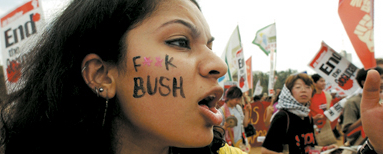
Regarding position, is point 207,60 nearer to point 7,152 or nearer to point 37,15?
point 7,152

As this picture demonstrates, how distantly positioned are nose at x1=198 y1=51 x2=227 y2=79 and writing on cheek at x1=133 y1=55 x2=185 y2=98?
125mm

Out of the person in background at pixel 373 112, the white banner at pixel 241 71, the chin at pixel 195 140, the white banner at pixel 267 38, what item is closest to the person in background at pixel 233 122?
the white banner at pixel 241 71

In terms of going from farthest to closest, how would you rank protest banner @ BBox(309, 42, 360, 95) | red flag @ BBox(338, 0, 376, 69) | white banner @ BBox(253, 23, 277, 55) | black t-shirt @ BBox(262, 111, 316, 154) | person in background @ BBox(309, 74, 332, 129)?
white banner @ BBox(253, 23, 277, 55) → person in background @ BBox(309, 74, 332, 129) → protest banner @ BBox(309, 42, 360, 95) → red flag @ BBox(338, 0, 376, 69) → black t-shirt @ BBox(262, 111, 316, 154)

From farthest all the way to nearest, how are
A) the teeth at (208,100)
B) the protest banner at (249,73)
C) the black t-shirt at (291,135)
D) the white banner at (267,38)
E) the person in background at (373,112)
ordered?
the white banner at (267,38) < the protest banner at (249,73) < the black t-shirt at (291,135) < the person in background at (373,112) < the teeth at (208,100)

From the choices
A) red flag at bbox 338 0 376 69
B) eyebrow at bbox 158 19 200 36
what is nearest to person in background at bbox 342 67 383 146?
red flag at bbox 338 0 376 69

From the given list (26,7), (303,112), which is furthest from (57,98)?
(26,7)

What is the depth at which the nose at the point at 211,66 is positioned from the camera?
114 cm

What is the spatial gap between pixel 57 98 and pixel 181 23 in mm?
772

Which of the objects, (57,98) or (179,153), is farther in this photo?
(179,153)

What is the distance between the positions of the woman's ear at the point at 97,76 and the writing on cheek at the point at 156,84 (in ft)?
0.48

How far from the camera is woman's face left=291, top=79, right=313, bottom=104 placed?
3.68m

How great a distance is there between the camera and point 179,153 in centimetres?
160

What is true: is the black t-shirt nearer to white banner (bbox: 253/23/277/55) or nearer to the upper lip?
the upper lip

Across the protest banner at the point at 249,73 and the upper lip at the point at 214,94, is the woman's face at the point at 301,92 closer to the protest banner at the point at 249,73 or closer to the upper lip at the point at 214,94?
the upper lip at the point at 214,94
